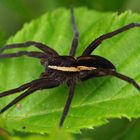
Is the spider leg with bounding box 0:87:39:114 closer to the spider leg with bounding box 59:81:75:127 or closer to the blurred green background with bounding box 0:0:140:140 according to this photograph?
the spider leg with bounding box 59:81:75:127

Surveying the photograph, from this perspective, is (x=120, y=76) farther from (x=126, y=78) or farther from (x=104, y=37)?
(x=104, y=37)

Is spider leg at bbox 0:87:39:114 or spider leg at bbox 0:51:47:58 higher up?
spider leg at bbox 0:51:47:58

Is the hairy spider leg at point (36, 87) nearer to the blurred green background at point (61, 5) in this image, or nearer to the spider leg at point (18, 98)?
the spider leg at point (18, 98)

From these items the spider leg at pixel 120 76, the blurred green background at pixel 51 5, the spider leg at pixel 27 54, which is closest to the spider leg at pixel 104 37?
the spider leg at pixel 120 76

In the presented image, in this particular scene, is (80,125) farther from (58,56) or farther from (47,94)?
(58,56)

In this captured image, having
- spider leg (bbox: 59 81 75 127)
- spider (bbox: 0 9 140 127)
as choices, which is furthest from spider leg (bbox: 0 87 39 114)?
spider leg (bbox: 59 81 75 127)

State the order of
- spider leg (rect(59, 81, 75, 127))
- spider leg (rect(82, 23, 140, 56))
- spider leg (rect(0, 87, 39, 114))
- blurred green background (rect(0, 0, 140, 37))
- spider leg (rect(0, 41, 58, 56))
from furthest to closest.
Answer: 1. blurred green background (rect(0, 0, 140, 37))
2. spider leg (rect(0, 41, 58, 56))
3. spider leg (rect(82, 23, 140, 56))
4. spider leg (rect(0, 87, 39, 114))
5. spider leg (rect(59, 81, 75, 127))

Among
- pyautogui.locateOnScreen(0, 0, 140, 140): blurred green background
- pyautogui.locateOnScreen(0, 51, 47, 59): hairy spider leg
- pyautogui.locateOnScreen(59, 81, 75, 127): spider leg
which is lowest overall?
pyautogui.locateOnScreen(59, 81, 75, 127): spider leg

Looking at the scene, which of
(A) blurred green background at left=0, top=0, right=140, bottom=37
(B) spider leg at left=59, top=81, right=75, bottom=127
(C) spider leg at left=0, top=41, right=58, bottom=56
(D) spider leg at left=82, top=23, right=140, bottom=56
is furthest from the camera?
(A) blurred green background at left=0, top=0, right=140, bottom=37

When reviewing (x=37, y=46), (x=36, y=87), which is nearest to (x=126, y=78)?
(x=36, y=87)
